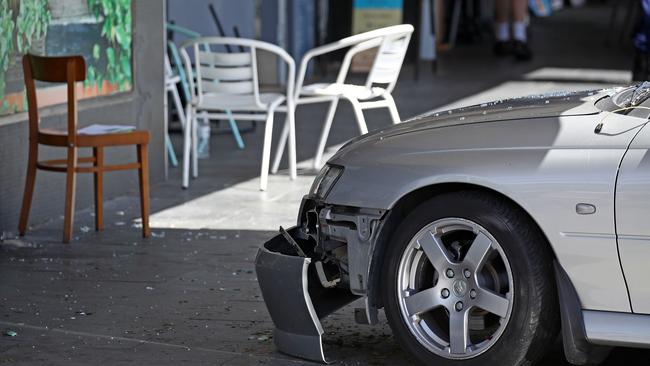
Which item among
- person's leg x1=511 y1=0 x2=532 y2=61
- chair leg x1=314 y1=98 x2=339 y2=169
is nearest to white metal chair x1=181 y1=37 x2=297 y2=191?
chair leg x1=314 y1=98 x2=339 y2=169

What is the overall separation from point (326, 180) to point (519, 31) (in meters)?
16.1

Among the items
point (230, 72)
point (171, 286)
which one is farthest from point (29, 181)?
point (230, 72)

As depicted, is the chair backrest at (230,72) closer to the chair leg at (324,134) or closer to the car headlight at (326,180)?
the chair leg at (324,134)

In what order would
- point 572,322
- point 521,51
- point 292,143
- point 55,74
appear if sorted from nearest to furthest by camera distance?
1. point 572,322
2. point 55,74
3. point 292,143
4. point 521,51

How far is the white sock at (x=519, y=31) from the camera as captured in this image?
20766 mm

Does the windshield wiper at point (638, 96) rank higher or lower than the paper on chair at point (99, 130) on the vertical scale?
higher

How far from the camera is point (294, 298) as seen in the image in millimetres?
5008

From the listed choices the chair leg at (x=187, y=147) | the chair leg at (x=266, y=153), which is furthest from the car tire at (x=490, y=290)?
the chair leg at (x=187, y=147)

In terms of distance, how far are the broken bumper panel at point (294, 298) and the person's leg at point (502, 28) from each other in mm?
A: 16401

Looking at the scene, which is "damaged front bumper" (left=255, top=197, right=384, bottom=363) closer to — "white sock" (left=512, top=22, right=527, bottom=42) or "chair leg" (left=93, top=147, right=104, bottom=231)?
"chair leg" (left=93, top=147, right=104, bottom=231)

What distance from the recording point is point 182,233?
7.86 meters

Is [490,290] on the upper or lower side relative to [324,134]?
upper

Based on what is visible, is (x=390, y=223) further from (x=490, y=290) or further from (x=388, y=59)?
(x=388, y=59)

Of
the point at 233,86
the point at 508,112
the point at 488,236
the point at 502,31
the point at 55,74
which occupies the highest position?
the point at 508,112
